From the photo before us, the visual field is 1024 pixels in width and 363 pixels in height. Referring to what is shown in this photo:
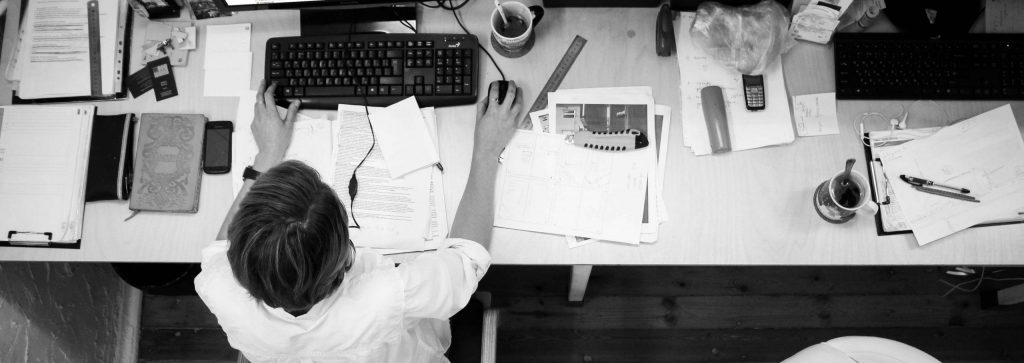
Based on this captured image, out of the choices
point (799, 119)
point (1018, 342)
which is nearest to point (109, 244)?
point (799, 119)

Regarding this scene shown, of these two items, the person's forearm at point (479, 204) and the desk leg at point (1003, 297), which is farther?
the desk leg at point (1003, 297)

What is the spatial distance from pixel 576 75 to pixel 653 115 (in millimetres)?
175

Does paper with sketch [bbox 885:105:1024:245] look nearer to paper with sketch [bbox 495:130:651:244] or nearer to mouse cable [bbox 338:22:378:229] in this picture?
paper with sketch [bbox 495:130:651:244]

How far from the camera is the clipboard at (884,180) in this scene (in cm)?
117

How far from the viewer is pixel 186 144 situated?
1.27 metres

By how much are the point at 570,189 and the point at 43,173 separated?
1037 mm

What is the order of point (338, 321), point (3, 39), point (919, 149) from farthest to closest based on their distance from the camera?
point (3, 39)
point (919, 149)
point (338, 321)

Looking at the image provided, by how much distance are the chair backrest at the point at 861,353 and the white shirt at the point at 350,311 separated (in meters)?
0.54

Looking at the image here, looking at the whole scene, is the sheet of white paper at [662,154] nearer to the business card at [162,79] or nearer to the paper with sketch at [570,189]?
the paper with sketch at [570,189]

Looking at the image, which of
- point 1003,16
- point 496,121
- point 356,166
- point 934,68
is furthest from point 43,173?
point 1003,16

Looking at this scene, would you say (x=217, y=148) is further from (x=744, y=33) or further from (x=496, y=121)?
(x=744, y=33)

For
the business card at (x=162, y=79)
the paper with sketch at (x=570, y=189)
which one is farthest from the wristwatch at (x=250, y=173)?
the paper with sketch at (x=570, y=189)

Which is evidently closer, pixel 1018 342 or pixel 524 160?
pixel 524 160

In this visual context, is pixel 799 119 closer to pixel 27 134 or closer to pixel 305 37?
pixel 305 37
